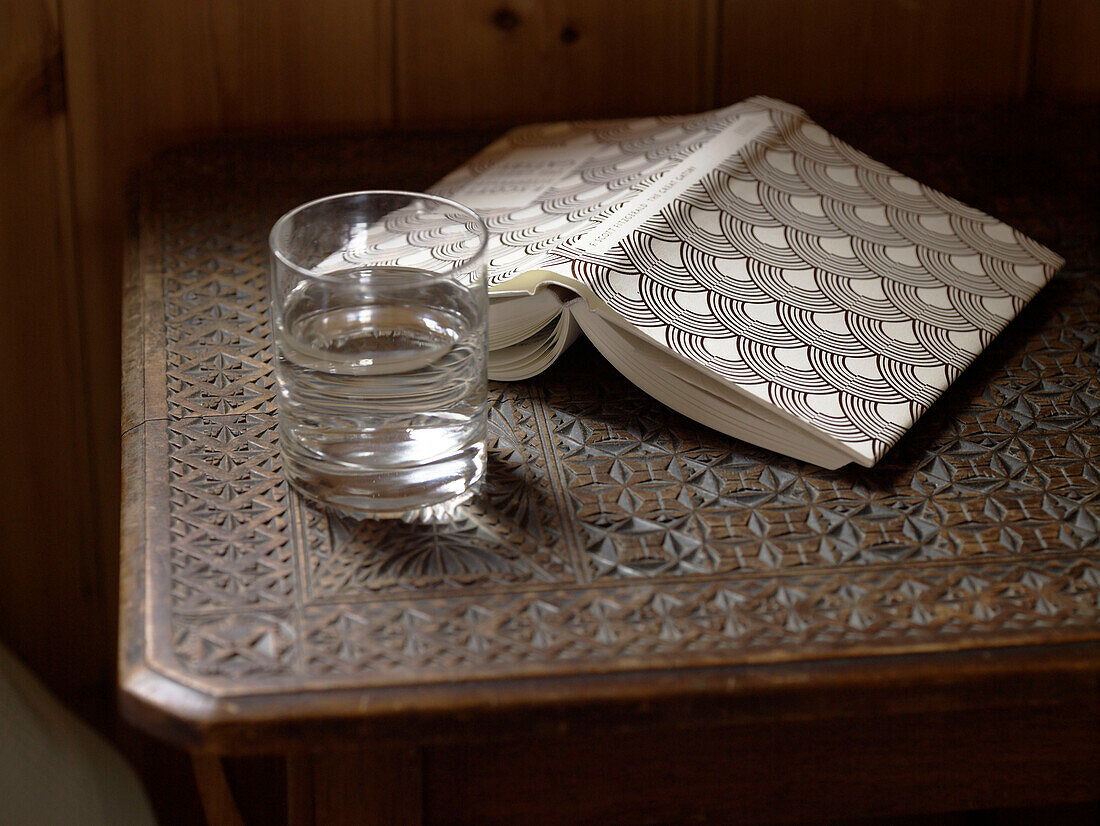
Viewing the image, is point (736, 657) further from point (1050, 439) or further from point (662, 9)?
point (662, 9)

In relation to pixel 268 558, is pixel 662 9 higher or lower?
higher

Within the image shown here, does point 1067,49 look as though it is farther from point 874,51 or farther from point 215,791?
point 215,791

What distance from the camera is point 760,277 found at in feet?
2.17

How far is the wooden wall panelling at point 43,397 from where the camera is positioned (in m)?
0.91

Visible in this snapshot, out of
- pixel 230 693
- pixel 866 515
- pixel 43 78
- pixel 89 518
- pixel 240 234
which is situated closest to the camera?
pixel 230 693

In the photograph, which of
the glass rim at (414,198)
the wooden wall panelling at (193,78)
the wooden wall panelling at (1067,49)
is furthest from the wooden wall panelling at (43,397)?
the wooden wall panelling at (1067,49)

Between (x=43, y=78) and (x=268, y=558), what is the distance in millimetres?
559

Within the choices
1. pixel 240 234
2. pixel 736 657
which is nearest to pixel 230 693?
pixel 736 657

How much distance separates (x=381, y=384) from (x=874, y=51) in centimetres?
64

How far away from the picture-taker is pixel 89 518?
1082 millimetres

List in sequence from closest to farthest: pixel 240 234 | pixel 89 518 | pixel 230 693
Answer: pixel 230 693, pixel 240 234, pixel 89 518

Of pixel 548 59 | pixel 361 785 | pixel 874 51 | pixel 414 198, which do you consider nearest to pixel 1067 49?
pixel 874 51

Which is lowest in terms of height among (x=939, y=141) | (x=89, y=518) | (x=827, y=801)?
(x=89, y=518)

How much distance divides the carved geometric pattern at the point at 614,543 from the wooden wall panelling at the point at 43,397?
1.07 ft
